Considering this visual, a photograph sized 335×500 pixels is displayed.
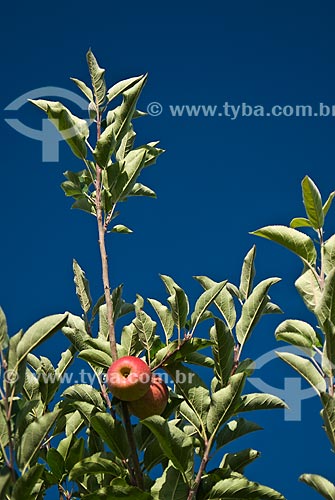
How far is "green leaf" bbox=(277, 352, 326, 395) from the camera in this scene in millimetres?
2996

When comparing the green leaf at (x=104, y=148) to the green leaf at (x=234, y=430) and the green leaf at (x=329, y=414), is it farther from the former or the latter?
the green leaf at (x=329, y=414)

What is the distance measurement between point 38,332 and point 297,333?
110 centimetres

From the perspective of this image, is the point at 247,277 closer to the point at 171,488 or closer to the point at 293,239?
the point at 293,239

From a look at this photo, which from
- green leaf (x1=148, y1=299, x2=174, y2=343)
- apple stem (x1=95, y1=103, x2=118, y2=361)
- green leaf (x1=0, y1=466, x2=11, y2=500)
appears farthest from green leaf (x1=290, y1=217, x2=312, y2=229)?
green leaf (x1=0, y1=466, x2=11, y2=500)

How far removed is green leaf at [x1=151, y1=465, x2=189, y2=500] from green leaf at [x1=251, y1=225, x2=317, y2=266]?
105 centimetres

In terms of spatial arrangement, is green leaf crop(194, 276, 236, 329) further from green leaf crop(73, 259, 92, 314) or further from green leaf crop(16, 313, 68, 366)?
green leaf crop(16, 313, 68, 366)

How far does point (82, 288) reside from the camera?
3.94 metres

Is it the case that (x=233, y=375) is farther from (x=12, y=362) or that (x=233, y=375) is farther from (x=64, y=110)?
(x=64, y=110)

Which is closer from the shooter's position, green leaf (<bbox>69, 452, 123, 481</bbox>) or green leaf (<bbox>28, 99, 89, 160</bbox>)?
green leaf (<bbox>69, 452, 123, 481</bbox>)

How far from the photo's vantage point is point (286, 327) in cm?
332

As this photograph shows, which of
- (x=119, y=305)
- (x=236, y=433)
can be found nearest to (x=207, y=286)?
(x=119, y=305)

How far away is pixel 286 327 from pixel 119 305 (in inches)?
35.7

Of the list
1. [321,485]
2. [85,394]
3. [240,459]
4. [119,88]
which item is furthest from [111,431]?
[119,88]

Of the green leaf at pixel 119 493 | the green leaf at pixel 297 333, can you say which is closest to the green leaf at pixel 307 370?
the green leaf at pixel 297 333
